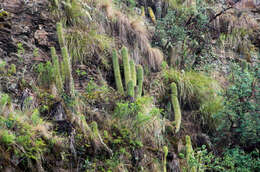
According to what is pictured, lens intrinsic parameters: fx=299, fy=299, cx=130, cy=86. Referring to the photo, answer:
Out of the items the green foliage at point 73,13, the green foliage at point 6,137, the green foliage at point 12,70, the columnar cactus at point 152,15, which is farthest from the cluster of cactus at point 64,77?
the columnar cactus at point 152,15

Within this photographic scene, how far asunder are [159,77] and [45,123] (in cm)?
332

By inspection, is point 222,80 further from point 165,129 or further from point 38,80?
point 38,80

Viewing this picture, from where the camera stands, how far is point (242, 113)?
5.84m

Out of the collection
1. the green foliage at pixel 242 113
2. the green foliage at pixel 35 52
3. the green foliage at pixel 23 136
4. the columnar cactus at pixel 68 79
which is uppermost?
the green foliage at pixel 35 52

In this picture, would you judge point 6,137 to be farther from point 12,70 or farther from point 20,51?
point 20,51

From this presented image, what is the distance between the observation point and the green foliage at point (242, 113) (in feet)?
18.8

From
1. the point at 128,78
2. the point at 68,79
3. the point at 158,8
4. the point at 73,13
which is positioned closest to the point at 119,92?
the point at 128,78

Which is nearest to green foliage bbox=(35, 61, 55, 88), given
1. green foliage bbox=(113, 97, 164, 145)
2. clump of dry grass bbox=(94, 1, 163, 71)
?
green foliage bbox=(113, 97, 164, 145)

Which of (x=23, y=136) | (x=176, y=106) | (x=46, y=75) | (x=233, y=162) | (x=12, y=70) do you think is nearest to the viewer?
(x=23, y=136)

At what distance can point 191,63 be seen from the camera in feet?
25.7

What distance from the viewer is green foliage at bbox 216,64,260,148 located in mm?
5730

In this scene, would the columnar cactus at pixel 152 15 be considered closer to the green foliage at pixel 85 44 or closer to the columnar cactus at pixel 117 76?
the green foliage at pixel 85 44

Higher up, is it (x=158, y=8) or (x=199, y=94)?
(x=158, y=8)

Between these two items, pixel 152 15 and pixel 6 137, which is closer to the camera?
pixel 6 137
